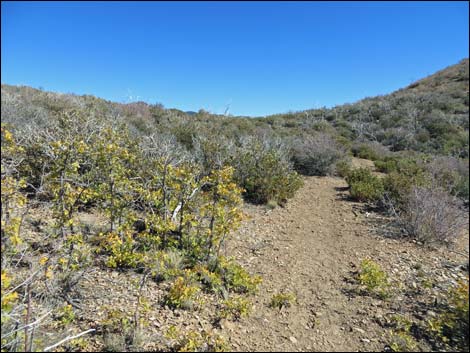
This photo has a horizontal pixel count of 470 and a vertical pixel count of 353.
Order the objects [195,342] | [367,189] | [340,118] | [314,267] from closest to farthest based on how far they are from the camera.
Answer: [195,342]
[314,267]
[367,189]
[340,118]

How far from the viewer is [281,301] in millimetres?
3662

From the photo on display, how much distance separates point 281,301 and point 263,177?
3.93 meters

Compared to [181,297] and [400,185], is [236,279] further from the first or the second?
[400,185]

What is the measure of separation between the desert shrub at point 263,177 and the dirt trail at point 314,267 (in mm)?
390

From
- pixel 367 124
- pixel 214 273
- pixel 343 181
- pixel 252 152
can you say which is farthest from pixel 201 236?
pixel 367 124

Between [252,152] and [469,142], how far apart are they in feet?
31.8

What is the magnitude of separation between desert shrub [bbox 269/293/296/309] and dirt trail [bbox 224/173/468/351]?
0.08m

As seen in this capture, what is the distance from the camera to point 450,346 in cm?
294

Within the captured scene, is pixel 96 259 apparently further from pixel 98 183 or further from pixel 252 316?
pixel 252 316

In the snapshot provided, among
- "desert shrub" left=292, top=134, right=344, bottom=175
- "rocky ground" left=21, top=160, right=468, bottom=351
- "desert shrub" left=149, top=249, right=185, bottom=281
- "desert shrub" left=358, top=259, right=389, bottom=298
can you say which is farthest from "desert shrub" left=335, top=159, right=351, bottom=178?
"desert shrub" left=149, top=249, right=185, bottom=281

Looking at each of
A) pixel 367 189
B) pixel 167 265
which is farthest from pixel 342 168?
pixel 167 265

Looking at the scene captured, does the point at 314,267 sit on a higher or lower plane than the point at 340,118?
Result: lower

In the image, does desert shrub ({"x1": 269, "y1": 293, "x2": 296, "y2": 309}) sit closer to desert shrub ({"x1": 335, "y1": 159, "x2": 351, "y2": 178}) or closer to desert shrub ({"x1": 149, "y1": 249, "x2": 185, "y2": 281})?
desert shrub ({"x1": 149, "y1": 249, "x2": 185, "y2": 281})

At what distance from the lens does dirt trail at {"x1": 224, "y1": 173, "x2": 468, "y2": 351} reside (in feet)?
10.3
